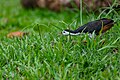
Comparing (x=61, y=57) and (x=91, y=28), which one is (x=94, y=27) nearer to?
(x=91, y=28)

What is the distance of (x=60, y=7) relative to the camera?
7.60 metres

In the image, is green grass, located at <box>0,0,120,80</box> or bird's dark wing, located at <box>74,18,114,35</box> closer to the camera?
green grass, located at <box>0,0,120,80</box>

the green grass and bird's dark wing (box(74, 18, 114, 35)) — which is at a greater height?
bird's dark wing (box(74, 18, 114, 35))

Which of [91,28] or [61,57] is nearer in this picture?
[61,57]

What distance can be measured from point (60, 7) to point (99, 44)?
12.6 ft

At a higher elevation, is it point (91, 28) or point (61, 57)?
point (91, 28)

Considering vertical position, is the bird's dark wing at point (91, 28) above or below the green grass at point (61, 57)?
above

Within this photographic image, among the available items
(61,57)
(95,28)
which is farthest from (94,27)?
(61,57)

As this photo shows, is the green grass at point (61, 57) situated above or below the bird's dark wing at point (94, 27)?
below

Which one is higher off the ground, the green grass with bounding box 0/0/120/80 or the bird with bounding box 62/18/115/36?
the bird with bounding box 62/18/115/36

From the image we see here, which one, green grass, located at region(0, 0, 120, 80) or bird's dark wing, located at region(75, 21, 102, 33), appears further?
bird's dark wing, located at region(75, 21, 102, 33)

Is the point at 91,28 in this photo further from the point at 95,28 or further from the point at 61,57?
the point at 61,57

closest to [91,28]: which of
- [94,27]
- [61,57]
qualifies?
[94,27]

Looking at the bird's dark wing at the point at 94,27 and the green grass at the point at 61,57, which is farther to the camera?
the bird's dark wing at the point at 94,27
